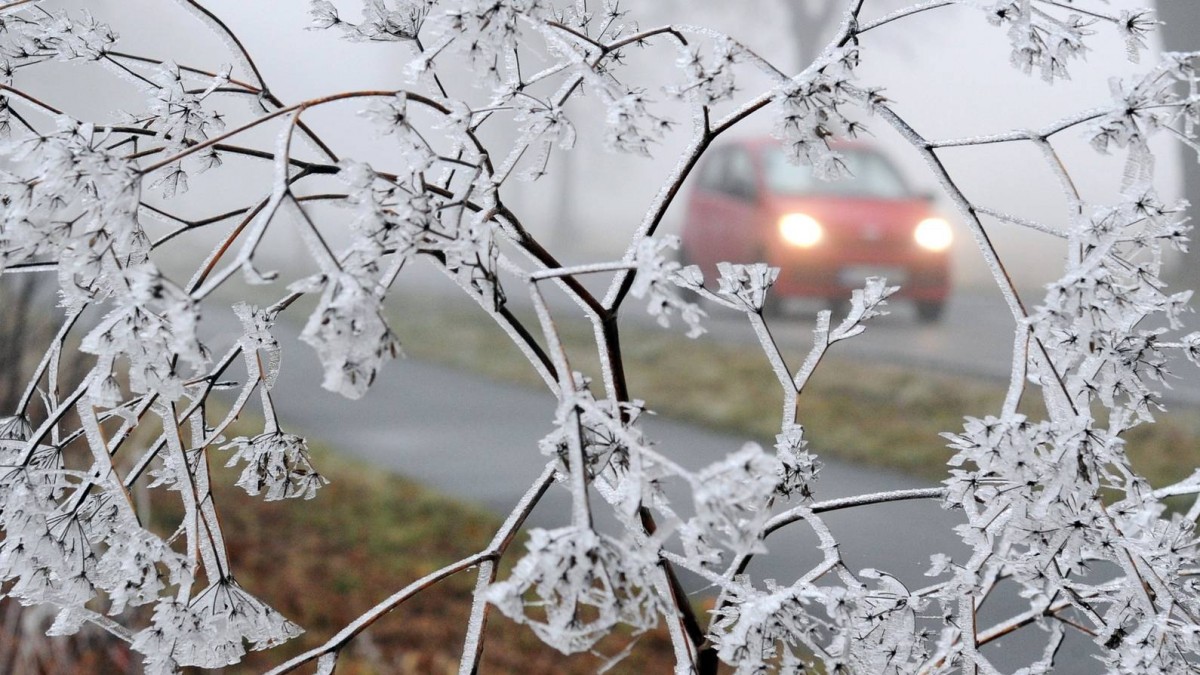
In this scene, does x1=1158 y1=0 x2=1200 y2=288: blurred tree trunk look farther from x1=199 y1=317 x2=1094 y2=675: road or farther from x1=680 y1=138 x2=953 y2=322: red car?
x1=199 y1=317 x2=1094 y2=675: road

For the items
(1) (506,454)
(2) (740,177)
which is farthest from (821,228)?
(1) (506,454)

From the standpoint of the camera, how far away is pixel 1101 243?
0.57 metres

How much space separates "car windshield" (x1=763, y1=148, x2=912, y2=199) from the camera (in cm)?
532

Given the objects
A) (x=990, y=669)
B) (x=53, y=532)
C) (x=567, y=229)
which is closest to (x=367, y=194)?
(x=53, y=532)

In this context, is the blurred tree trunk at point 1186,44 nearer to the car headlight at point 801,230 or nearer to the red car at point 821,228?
the red car at point 821,228

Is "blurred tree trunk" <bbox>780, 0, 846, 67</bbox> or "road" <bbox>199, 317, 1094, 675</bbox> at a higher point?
"blurred tree trunk" <bbox>780, 0, 846, 67</bbox>

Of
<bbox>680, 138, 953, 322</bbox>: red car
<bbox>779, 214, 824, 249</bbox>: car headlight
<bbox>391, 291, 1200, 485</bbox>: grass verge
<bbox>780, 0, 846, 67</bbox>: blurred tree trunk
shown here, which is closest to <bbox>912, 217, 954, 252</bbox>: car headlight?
<bbox>680, 138, 953, 322</bbox>: red car

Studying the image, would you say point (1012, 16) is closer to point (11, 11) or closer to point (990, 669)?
point (990, 669)

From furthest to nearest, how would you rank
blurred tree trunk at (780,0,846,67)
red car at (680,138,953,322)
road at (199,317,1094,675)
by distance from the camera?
blurred tree trunk at (780,0,846,67)
red car at (680,138,953,322)
road at (199,317,1094,675)

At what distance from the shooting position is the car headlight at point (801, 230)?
5156 mm

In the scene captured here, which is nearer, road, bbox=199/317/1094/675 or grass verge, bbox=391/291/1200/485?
road, bbox=199/317/1094/675

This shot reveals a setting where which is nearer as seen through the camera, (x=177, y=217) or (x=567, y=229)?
(x=177, y=217)

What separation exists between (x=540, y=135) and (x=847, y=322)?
0.84 feet

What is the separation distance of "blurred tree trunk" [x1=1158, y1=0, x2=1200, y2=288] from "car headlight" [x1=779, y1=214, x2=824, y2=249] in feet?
5.69
